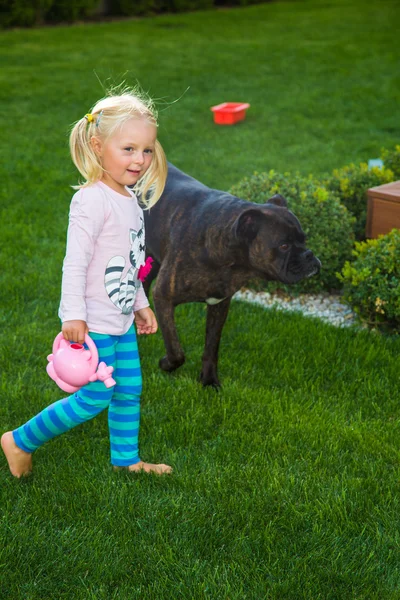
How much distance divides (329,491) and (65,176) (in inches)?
247

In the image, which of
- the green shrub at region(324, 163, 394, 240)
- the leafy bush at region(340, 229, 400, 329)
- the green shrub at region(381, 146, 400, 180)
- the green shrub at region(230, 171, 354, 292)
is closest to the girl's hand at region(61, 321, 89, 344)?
the leafy bush at region(340, 229, 400, 329)

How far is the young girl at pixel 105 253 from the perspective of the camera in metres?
3.37

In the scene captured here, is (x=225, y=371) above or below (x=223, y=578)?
below

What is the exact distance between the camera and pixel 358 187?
7277 mm

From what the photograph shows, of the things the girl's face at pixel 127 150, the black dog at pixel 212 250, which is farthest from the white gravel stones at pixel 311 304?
the girl's face at pixel 127 150

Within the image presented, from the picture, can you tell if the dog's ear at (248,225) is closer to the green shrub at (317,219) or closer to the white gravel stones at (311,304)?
the white gravel stones at (311,304)

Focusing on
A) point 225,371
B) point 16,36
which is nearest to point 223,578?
point 225,371

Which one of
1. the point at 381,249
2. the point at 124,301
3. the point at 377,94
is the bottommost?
the point at 377,94

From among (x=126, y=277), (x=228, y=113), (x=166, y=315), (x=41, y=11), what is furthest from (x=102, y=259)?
(x=41, y=11)

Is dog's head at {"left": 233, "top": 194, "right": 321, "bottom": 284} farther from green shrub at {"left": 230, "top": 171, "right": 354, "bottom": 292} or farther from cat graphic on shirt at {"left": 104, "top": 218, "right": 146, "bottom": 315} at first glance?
green shrub at {"left": 230, "top": 171, "right": 354, "bottom": 292}

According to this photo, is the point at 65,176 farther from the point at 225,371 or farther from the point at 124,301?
the point at 124,301

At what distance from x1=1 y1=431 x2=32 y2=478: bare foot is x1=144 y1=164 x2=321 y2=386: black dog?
1168 mm

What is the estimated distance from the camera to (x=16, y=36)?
58.8 ft

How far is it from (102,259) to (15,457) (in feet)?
3.56
